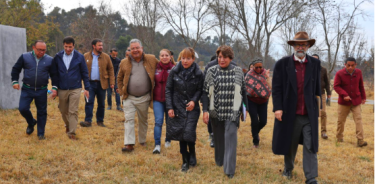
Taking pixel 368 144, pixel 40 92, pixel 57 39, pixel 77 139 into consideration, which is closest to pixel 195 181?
pixel 77 139

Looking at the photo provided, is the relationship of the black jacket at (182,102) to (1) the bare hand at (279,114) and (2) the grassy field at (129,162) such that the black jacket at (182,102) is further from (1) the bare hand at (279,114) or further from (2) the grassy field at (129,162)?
(1) the bare hand at (279,114)

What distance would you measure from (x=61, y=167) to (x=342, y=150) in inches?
224

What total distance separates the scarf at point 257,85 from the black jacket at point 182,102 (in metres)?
1.72

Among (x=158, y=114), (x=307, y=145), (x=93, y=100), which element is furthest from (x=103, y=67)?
(x=307, y=145)

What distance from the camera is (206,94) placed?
4453mm

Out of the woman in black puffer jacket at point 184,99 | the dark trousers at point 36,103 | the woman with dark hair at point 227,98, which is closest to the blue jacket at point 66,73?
the dark trousers at point 36,103

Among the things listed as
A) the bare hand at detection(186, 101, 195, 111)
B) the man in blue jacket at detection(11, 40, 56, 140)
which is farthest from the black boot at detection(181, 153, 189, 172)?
the man in blue jacket at detection(11, 40, 56, 140)

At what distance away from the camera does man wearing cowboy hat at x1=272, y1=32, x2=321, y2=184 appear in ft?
13.3

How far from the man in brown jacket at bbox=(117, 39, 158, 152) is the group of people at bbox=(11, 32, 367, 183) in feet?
0.06

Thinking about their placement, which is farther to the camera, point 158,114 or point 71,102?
point 71,102

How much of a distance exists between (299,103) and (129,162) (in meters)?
2.82

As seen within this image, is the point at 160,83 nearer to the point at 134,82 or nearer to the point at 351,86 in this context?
the point at 134,82

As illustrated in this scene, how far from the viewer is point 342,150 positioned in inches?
249

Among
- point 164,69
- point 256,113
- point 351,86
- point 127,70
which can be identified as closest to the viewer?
point 127,70
